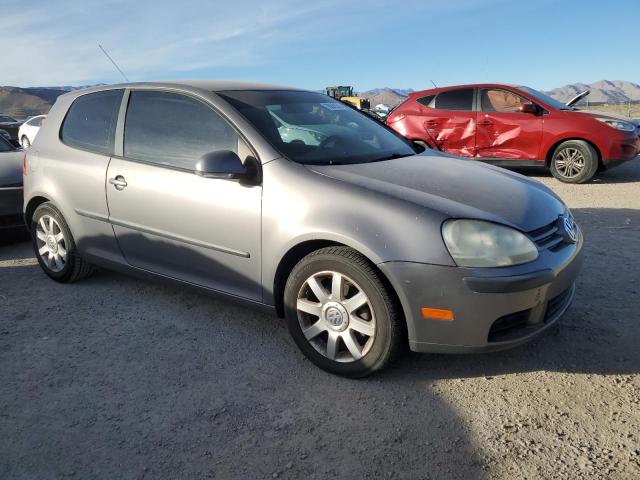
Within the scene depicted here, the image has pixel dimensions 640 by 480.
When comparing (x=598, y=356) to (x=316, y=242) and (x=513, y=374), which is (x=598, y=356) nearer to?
(x=513, y=374)

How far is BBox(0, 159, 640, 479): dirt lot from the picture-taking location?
217 cm

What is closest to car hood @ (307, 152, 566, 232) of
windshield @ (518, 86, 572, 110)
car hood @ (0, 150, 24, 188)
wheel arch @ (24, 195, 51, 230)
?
wheel arch @ (24, 195, 51, 230)

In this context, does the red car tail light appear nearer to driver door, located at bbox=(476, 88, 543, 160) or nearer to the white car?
driver door, located at bbox=(476, 88, 543, 160)

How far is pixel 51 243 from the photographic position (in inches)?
167

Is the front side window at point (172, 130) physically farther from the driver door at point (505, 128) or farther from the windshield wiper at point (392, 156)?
the driver door at point (505, 128)

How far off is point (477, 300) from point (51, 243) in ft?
11.3

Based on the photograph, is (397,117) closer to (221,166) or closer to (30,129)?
(221,166)

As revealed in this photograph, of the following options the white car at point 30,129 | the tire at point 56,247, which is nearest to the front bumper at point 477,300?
the tire at point 56,247

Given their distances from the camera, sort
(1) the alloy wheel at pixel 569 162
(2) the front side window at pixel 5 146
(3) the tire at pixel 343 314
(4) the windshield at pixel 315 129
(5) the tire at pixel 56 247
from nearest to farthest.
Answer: (3) the tire at pixel 343 314
(4) the windshield at pixel 315 129
(5) the tire at pixel 56 247
(2) the front side window at pixel 5 146
(1) the alloy wheel at pixel 569 162

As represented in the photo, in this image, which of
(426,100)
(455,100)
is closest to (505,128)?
(455,100)

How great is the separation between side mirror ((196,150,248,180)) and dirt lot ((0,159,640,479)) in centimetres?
105

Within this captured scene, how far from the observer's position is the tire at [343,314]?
8.48 ft

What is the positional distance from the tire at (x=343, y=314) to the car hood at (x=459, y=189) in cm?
43

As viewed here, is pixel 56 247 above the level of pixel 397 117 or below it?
below
